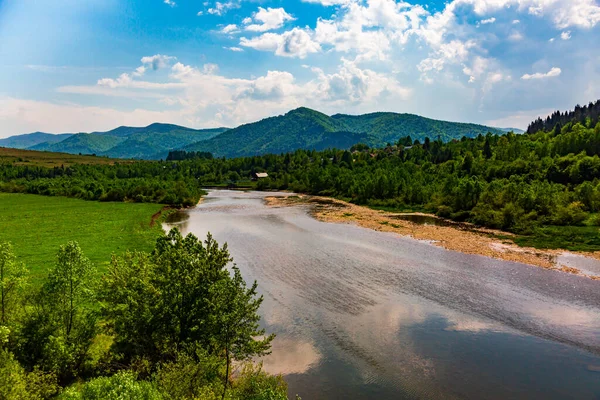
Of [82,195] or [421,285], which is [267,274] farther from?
[82,195]

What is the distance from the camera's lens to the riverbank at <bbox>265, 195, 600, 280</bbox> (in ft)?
164

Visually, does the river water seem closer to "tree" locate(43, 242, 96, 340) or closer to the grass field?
"tree" locate(43, 242, 96, 340)

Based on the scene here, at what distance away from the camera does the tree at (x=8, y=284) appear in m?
18.4

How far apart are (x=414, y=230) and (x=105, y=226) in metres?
61.7

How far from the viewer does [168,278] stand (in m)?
20.0

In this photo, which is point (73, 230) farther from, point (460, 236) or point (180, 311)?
point (460, 236)

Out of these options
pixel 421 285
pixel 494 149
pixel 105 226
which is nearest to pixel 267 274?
pixel 421 285

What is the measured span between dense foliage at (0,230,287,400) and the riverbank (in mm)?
44877

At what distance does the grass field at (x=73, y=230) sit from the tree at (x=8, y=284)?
18.6m

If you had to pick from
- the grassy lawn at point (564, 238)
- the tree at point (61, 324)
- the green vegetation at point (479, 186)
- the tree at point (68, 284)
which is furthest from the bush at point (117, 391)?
the green vegetation at point (479, 186)

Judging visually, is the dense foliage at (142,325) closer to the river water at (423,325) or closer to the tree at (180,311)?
the tree at (180,311)

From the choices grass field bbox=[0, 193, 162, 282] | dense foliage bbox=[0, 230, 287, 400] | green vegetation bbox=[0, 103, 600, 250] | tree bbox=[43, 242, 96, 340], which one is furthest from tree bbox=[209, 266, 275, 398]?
green vegetation bbox=[0, 103, 600, 250]

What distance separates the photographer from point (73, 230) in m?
66.1

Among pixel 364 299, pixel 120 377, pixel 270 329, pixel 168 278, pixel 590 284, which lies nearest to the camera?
Result: pixel 120 377
